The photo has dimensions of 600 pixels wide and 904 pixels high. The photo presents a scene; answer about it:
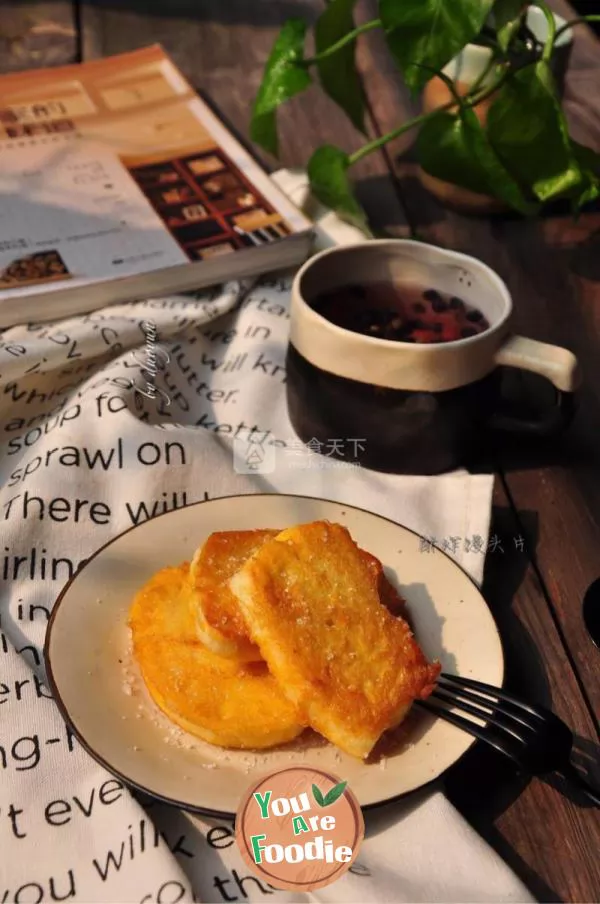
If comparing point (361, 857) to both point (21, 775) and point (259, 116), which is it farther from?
point (259, 116)

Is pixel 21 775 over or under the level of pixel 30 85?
under

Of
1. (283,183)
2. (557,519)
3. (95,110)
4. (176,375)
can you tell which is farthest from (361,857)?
(95,110)

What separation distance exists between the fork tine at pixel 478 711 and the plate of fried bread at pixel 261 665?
0.01 meters

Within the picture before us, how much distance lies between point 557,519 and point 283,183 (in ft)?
1.49

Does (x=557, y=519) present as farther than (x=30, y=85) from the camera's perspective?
No

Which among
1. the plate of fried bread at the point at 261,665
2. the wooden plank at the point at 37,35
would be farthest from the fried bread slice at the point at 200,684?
the wooden plank at the point at 37,35

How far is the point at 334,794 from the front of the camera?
41 cm

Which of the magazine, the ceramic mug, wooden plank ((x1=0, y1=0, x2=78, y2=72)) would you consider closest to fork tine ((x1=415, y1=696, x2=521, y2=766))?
the ceramic mug

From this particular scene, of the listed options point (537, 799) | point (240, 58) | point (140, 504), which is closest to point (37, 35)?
point (240, 58)

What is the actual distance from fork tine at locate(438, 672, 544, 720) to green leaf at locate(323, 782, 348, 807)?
7cm

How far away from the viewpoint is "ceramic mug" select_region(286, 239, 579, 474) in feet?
1.84

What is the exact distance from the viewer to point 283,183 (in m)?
0.87

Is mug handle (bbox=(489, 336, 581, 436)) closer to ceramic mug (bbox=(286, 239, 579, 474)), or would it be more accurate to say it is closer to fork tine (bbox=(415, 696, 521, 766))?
ceramic mug (bbox=(286, 239, 579, 474))

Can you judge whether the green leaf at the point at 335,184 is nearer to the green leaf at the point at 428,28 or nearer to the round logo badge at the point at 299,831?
the green leaf at the point at 428,28
